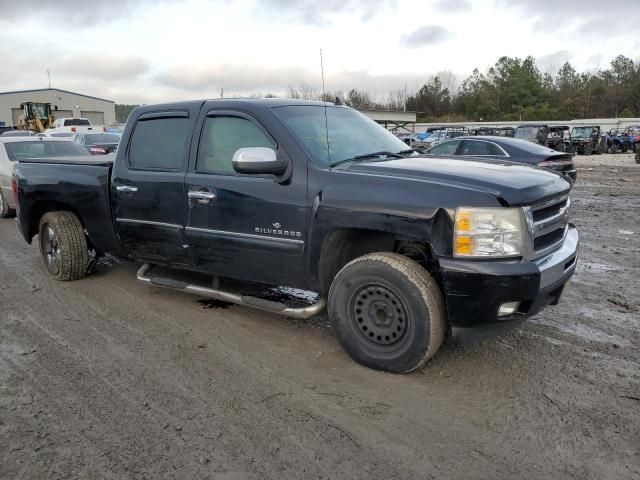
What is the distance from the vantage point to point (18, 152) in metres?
10.4

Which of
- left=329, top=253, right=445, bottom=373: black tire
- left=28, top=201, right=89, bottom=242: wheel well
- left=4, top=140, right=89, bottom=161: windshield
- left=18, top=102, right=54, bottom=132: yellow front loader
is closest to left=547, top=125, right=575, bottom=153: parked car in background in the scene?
left=4, top=140, right=89, bottom=161: windshield

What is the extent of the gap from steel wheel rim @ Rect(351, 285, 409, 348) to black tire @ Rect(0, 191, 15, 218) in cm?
919

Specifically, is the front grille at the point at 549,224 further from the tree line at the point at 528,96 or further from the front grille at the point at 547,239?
the tree line at the point at 528,96

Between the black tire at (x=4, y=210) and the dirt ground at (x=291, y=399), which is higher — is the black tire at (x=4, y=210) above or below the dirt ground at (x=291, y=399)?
above

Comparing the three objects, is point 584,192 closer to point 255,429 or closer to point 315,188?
point 315,188

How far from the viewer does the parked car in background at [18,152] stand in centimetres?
1023

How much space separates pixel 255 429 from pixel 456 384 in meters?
1.35

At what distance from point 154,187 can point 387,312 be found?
2413 mm

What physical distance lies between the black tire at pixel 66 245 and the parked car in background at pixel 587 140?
32.7 meters

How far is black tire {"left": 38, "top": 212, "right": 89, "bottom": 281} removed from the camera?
5703 mm

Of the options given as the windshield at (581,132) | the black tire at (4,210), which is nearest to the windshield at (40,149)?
the black tire at (4,210)

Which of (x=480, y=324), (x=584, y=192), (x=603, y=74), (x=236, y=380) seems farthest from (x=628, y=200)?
(x=603, y=74)

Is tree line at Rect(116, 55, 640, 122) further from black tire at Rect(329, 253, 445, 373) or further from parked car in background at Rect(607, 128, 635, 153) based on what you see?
black tire at Rect(329, 253, 445, 373)

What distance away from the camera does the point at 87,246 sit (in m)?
5.84
